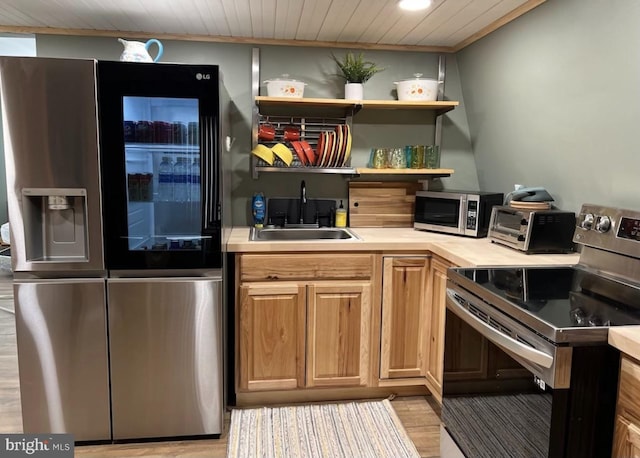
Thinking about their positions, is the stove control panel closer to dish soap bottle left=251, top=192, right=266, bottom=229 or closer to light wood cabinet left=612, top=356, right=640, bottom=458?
light wood cabinet left=612, top=356, right=640, bottom=458

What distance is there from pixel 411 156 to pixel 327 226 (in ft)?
2.21

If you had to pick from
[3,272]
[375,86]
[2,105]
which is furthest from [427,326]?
[3,272]

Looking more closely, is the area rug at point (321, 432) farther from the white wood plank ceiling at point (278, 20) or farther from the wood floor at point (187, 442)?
the white wood plank ceiling at point (278, 20)

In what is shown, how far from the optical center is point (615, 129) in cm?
182

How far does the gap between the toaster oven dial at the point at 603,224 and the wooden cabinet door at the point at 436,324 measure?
65cm

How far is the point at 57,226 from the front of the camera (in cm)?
199

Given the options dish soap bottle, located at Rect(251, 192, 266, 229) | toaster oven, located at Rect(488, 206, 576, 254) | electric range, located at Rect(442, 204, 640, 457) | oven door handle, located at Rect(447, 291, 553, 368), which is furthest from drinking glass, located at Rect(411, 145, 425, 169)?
oven door handle, located at Rect(447, 291, 553, 368)

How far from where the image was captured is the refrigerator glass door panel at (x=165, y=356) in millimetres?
2037

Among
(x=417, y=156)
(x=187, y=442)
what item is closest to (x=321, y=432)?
(x=187, y=442)

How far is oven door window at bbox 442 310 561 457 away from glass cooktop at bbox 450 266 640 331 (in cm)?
16

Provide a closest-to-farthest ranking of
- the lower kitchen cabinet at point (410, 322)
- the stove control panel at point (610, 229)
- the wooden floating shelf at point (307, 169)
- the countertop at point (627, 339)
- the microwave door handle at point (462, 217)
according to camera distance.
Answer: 1. the countertop at point (627, 339)
2. the stove control panel at point (610, 229)
3. the lower kitchen cabinet at point (410, 322)
4. the microwave door handle at point (462, 217)
5. the wooden floating shelf at point (307, 169)

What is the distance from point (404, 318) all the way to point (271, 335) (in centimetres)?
70

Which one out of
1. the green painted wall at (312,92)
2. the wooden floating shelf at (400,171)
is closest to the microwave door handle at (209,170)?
the green painted wall at (312,92)

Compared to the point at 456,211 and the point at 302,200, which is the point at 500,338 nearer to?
the point at 456,211
